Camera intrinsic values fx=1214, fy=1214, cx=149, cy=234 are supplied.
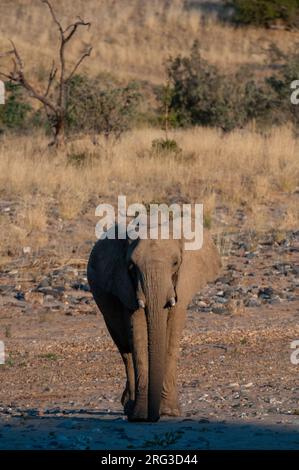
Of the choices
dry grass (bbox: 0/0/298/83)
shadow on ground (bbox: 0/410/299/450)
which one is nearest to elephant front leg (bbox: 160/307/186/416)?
shadow on ground (bbox: 0/410/299/450)

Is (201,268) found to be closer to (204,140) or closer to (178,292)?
(178,292)

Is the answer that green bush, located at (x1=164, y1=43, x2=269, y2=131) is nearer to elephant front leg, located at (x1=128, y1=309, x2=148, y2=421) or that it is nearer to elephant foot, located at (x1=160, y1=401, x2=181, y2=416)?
elephant foot, located at (x1=160, y1=401, x2=181, y2=416)

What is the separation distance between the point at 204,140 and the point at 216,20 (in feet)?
86.7

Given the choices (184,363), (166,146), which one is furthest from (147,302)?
(166,146)

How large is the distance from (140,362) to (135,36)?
38.8 metres

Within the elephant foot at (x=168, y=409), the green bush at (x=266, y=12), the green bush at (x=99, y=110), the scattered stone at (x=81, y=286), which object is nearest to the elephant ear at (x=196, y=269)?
the elephant foot at (x=168, y=409)

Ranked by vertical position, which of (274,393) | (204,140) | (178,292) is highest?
(204,140)

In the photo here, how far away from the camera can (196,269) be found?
780cm

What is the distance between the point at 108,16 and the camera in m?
48.2

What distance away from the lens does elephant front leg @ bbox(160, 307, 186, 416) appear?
24.8 feet

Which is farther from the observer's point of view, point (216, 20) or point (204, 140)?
point (216, 20)

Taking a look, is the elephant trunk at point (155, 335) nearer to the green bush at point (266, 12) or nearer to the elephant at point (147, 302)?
the elephant at point (147, 302)
